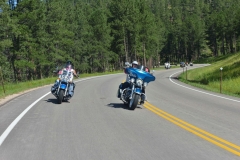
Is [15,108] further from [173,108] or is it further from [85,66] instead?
[85,66]

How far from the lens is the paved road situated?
19.9ft

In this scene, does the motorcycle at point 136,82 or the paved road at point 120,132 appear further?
the motorcycle at point 136,82

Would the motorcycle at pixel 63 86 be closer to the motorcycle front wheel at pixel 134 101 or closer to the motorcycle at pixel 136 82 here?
the motorcycle at pixel 136 82

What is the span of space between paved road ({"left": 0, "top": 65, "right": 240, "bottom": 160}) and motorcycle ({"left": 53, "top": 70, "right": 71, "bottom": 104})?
2.86 ft

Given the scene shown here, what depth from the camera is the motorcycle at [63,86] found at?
12.9 metres

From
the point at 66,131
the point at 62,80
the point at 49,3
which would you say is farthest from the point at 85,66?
the point at 66,131

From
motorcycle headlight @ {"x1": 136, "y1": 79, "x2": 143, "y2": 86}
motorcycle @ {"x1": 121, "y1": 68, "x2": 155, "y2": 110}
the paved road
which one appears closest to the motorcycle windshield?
motorcycle @ {"x1": 121, "y1": 68, "x2": 155, "y2": 110}

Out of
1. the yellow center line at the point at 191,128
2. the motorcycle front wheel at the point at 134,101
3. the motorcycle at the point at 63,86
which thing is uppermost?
the motorcycle at the point at 63,86

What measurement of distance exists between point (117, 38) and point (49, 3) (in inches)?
768

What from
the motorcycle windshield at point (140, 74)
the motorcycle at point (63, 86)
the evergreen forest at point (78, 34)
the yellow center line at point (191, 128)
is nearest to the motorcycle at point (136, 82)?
the motorcycle windshield at point (140, 74)

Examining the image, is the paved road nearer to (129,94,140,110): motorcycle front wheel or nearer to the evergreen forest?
(129,94,140,110): motorcycle front wheel

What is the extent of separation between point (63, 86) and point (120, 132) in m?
5.71

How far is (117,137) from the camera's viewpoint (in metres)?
7.32

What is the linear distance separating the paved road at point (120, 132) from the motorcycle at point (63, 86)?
871 mm
